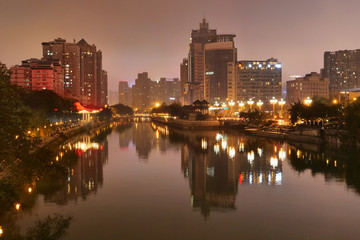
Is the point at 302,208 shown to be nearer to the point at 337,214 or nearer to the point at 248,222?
the point at 337,214

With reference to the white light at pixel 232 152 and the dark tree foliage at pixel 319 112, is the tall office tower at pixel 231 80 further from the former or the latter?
the white light at pixel 232 152

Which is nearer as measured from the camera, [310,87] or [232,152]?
[232,152]

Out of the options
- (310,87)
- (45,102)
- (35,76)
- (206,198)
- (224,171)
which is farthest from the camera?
(310,87)

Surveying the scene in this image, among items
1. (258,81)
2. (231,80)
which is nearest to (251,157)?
(231,80)

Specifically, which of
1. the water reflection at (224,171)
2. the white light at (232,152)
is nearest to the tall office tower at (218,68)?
the white light at (232,152)

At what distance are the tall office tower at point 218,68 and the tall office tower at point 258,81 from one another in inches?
290

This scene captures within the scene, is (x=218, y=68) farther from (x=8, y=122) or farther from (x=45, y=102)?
(x=8, y=122)

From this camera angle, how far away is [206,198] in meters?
21.0

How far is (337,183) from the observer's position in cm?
2500

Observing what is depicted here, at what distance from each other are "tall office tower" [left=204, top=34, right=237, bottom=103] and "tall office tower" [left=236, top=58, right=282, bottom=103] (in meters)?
7.37

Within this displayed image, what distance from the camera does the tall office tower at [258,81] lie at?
176 m

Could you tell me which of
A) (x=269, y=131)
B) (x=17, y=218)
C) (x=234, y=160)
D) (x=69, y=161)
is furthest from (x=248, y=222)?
(x=269, y=131)

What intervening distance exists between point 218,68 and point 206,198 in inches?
6648

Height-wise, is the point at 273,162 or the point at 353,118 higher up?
the point at 353,118
